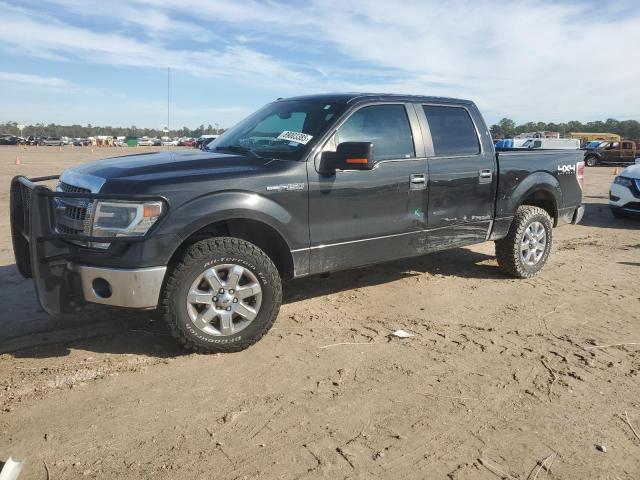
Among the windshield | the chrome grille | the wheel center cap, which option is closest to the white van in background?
the windshield

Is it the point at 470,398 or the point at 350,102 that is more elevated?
the point at 350,102

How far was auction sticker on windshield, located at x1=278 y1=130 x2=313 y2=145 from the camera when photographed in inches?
169

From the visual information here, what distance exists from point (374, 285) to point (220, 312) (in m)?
2.26

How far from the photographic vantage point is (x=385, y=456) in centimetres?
268

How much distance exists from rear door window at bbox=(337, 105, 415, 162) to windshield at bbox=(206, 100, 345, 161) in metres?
0.17

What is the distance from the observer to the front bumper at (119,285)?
341cm

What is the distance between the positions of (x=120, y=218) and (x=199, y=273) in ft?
2.06

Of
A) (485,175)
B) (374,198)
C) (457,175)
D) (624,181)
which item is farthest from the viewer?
(624,181)

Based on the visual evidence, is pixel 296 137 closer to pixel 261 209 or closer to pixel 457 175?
pixel 261 209

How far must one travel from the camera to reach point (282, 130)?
4562 millimetres

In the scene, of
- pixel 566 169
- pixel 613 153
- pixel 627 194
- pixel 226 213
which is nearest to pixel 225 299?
pixel 226 213

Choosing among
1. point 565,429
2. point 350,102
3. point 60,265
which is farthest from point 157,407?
point 350,102

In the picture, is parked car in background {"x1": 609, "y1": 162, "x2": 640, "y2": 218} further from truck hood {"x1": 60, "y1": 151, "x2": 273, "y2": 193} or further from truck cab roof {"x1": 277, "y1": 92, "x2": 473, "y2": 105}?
truck hood {"x1": 60, "y1": 151, "x2": 273, "y2": 193}

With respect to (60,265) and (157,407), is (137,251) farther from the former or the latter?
(157,407)
